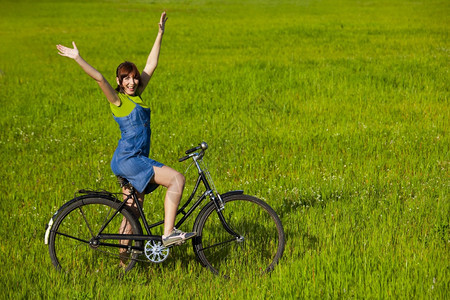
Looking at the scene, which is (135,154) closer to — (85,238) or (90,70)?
(90,70)

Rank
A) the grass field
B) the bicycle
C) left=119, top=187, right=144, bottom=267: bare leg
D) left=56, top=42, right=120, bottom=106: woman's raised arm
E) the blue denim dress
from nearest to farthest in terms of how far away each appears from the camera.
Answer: left=56, top=42, right=120, bottom=106: woman's raised arm < the grass field < the blue denim dress < the bicycle < left=119, top=187, right=144, bottom=267: bare leg

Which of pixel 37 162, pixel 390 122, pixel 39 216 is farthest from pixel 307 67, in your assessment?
pixel 39 216

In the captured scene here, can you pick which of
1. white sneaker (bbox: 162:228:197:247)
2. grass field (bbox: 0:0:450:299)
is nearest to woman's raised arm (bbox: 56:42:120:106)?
white sneaker (bbox: 162:228:197:247)

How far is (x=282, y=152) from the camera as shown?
10.8 metres

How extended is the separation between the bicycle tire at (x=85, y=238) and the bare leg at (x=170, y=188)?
0.38m

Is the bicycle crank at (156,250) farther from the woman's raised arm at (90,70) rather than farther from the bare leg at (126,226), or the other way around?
the woman's raised arm at (90,70)

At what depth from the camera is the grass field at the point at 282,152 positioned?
582 cm

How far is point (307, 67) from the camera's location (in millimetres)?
19406

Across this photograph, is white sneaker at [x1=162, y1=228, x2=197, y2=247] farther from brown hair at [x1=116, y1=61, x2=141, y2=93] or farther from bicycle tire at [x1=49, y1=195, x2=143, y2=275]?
brown hair at [x1=116, y1=61, x2=141, y2=93]

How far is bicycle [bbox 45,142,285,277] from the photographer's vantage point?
6027 mm

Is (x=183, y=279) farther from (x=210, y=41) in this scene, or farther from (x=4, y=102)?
(x=210, y=41)

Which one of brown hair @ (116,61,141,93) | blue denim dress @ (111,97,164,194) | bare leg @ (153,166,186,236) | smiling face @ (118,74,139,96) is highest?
brown hair @ (116,61,141,93)

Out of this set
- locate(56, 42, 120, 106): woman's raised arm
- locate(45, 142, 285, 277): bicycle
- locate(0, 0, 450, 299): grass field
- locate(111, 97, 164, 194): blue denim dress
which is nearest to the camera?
locate(56, 42, 120, 106): woman's raised arm

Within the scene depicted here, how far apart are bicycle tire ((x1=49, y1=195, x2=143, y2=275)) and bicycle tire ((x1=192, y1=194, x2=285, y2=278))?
0.78 meters
